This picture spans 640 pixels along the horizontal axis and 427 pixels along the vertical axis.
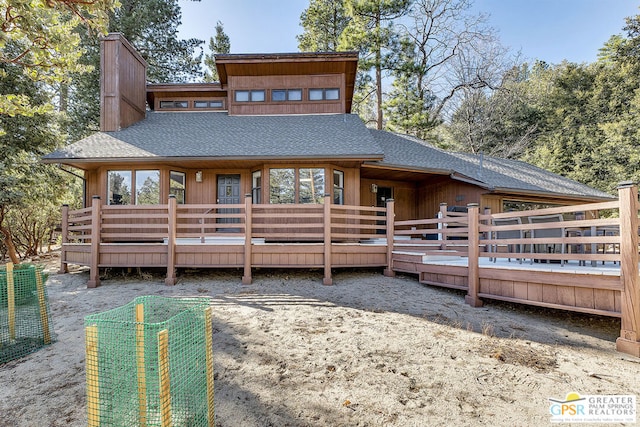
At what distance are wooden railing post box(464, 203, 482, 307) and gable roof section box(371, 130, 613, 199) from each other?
13.9ft

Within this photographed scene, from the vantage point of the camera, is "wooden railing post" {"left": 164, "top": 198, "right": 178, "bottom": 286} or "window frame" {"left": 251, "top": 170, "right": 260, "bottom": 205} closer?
"wooden railing post" {"left": 164, "top": 198, "right": 178, "bottom": 286}

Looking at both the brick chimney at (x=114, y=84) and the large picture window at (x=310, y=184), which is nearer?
the large picture window at (x=310, y=184)

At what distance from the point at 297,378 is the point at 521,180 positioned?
10956 millimetres

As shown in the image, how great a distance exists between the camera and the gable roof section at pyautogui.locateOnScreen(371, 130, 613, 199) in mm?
9859

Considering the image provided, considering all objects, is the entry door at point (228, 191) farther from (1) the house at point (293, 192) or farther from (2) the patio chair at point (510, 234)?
(2) the patio chair at point (510, 234)

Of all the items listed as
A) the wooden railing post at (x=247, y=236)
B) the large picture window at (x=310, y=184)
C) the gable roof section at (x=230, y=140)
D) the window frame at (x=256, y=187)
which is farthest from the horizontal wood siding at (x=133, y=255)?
the large picture window at (x=310, y=184)

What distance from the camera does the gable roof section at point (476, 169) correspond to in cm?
986

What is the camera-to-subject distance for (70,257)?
774 cm

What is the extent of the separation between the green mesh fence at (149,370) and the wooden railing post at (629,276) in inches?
173

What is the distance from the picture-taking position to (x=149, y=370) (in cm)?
203

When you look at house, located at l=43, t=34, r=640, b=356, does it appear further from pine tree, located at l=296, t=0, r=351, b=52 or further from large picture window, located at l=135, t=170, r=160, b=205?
pine tree, located at l=296, t=0, r=351, b=52

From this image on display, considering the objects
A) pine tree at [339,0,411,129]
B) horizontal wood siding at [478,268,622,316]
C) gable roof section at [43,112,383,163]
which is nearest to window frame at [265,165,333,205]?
gable roof section at [43,112,383,163]

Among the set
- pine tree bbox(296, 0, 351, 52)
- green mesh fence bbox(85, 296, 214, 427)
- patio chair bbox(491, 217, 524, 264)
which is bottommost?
green mesh fence bbox(85, 296, 214, 427)

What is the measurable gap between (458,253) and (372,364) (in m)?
3.27
